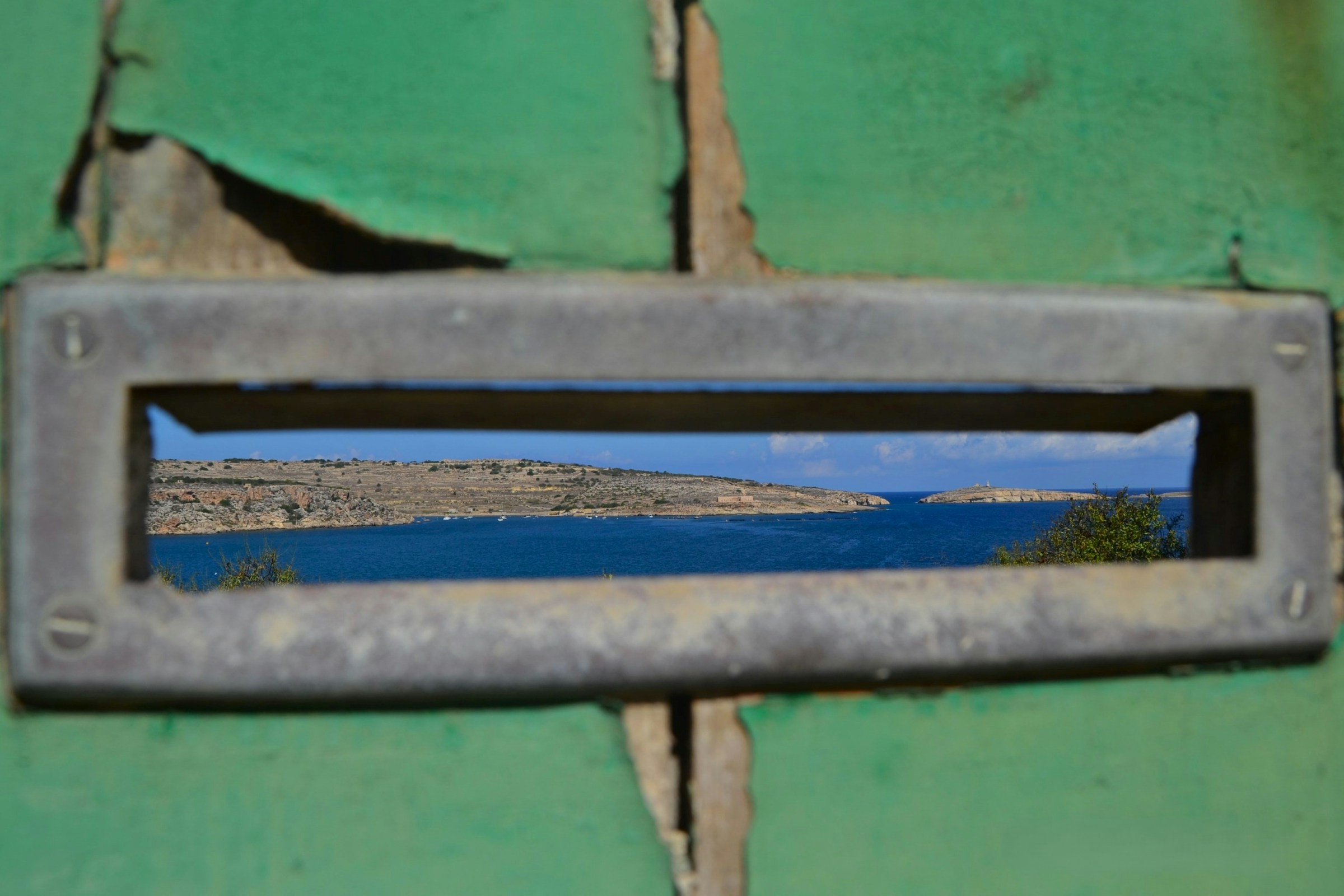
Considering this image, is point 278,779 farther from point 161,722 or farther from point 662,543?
point 662,543

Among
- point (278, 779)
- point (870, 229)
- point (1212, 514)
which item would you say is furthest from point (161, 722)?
point (1212, 514)

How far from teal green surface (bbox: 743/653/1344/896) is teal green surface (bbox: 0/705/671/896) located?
242 millimetres

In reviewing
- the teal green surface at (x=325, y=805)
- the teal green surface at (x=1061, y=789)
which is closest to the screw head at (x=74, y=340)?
the teal green surface at (x=325, y=805)

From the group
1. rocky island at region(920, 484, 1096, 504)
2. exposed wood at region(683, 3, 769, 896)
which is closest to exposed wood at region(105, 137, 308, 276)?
exposed wood at region(683, 3, 769, 896)

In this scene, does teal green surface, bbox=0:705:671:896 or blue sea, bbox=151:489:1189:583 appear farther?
blue sea, bbox=151:489:1189:583

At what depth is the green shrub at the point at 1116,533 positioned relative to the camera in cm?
2036

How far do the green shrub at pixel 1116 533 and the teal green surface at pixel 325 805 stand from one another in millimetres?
20990

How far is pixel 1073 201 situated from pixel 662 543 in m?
102

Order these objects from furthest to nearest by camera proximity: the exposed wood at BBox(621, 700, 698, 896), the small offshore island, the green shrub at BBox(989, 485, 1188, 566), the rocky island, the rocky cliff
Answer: the rocky island
the small offshore island
the rocky cliff
the green shrub at BBox(989, 485, 1188, 566)
the exposed wood at BBox(621, 700, 698, 896)

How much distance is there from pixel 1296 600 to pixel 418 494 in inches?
3852

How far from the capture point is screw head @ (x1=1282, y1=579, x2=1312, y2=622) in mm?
1239

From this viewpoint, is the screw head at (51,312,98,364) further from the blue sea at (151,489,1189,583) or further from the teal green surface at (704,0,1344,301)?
the blue sea at (151,489,1189,583)

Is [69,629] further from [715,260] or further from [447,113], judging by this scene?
Answer: [715,260]

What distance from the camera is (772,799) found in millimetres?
1230
